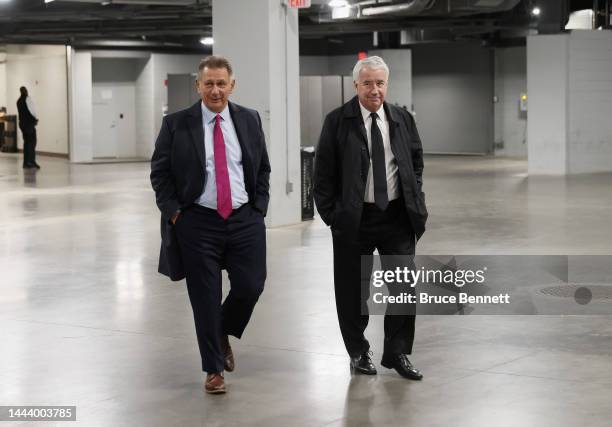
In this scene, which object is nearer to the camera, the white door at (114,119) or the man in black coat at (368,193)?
the man in black coat at (368,193)

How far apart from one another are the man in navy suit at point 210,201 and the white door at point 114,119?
2484cm

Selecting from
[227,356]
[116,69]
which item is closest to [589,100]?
[116,69]

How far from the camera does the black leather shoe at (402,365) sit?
5.47m

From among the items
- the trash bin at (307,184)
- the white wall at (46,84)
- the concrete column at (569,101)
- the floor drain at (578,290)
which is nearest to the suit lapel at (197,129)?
the floor drain at (578,290)

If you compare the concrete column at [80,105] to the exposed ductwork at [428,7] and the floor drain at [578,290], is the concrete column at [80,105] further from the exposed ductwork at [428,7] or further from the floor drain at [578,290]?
the floor drain at [578,290]

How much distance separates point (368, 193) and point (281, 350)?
1311mm

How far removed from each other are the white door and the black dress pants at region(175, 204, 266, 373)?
24930 mm

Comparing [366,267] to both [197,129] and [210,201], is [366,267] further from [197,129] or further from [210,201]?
[197,129]

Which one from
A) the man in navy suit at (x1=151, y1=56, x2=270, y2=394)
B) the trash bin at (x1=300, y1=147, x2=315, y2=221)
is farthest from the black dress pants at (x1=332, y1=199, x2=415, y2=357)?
the trash bin at (x1=300, y1=147, x2=315, y2=221)

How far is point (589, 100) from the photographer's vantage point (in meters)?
21.7

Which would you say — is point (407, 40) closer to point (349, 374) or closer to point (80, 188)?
point (80, 188)

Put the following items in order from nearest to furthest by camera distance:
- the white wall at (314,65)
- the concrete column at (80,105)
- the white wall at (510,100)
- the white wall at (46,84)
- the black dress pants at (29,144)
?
the black dress pants at (29,144), the concrete column at (80,105), the white wall at (510,100), the white wall at (46,84), the white wall at (314,65)

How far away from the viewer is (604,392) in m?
5.17

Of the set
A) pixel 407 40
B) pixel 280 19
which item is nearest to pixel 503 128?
pixel 407 40
